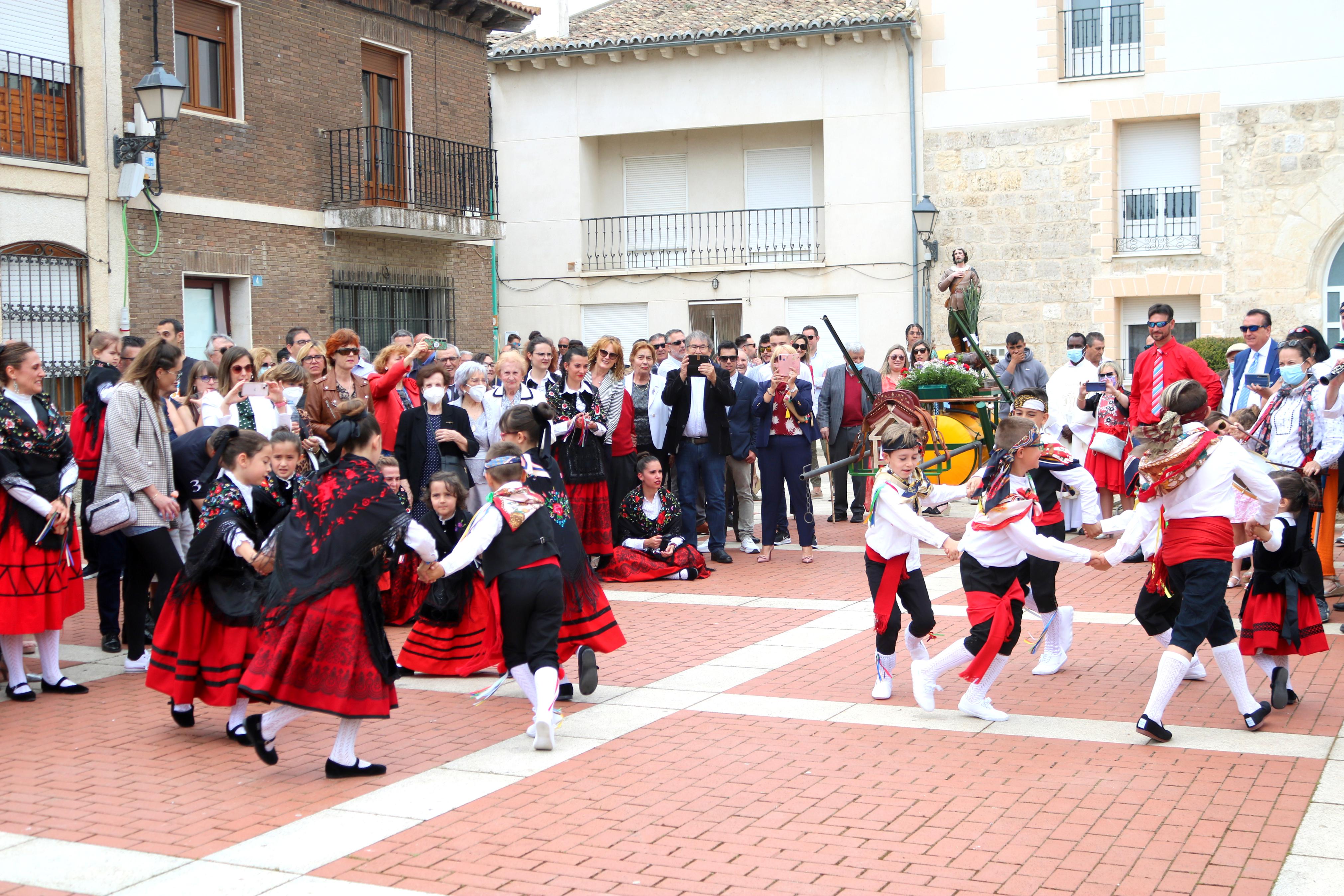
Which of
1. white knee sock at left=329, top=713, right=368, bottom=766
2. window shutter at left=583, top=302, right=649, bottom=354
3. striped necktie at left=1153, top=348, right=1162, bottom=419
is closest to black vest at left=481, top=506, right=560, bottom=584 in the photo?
white knee sock at left=329, top=713, right=368, bottom=766

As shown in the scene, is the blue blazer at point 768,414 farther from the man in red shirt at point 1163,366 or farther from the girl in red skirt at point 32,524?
the girl in red skirt at point 32,524

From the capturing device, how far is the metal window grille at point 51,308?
1399 centimetres

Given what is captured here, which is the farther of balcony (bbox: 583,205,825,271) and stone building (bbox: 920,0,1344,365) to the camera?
balcony (bbox: 583,205,825,271)

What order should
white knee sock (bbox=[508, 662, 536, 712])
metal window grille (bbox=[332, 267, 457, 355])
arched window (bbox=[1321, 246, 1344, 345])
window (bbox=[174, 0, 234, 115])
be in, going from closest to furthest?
1. white knee sock (bbox=[508, 662, 536, 712])
2. window (bbox=[174, 0, 234, 115])
3. metal window grille (bbox=[332, 267, 457, 355])
4. arched window (bbox=[1321, 246, 1344, 345])

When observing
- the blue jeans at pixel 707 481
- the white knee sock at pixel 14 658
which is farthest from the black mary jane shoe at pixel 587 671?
the blue jeans at pixel 707 481

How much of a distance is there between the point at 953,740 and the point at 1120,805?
1.12m

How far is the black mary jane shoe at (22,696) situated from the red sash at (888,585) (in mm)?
4617

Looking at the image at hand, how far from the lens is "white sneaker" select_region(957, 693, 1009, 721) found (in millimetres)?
6508

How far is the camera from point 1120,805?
5168mm

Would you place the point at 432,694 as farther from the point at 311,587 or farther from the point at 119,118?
the point at 119,118

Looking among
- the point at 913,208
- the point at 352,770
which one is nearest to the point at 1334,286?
the point at 913,208

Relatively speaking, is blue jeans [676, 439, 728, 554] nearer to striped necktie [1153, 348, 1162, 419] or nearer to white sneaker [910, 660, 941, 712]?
striped necktie [1153, 348, 1162, 419]

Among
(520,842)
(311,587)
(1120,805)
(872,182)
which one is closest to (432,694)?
(311,587)

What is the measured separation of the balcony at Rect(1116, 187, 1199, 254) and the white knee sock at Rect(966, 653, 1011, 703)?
19.5 metres
